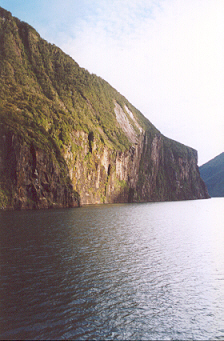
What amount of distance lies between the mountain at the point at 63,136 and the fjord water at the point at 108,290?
4333cm

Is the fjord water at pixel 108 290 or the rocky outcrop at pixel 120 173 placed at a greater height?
the rocky outcrop at pixel 120 173

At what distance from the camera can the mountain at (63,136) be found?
226 ft

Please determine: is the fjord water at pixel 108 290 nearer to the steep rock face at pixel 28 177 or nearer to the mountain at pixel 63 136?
the steep rock face at pixel 28 177

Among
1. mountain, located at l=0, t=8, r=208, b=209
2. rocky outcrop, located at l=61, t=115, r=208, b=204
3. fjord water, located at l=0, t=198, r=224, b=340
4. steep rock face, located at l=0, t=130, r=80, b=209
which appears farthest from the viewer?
rocky outcrop, located at l=61, t=115, r=208, b=204

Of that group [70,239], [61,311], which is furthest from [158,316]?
[70,239]

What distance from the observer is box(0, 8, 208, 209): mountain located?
68.8m

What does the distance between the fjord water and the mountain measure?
43.3m

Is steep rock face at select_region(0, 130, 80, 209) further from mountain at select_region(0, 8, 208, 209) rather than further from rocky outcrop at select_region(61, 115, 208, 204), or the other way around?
rocky outcrop at select_region(61, 115, 208, 204)

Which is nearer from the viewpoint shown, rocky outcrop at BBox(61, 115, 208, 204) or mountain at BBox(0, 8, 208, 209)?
mountain at BBox(0, 8, 208, 209)

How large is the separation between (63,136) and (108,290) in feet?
262

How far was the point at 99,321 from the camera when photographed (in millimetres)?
12133

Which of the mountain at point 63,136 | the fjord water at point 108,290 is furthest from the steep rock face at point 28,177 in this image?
the fjord water at point 108,290

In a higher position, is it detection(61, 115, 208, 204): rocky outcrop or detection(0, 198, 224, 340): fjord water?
detection(61, 115, 208, 204): rocky outcrop

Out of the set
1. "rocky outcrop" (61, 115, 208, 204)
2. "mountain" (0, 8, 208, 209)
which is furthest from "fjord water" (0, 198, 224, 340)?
"rocky outcrop" (61, 115, 208, 204)
